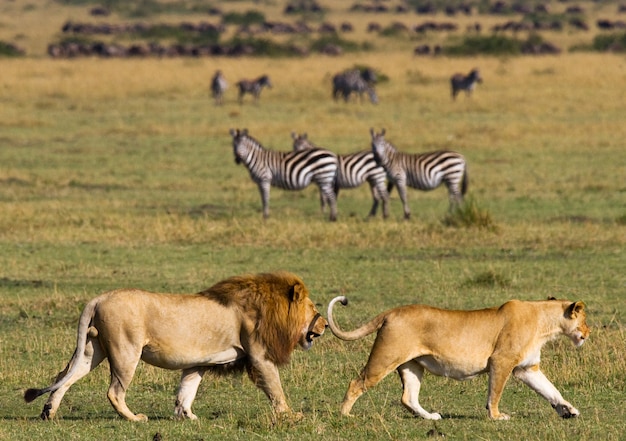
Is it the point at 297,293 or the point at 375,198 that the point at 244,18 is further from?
the point at 297,293

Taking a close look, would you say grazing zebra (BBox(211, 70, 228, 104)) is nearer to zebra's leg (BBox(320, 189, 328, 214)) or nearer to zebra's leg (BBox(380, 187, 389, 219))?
zebra's leg (BBox(320, 189, 328, 214))

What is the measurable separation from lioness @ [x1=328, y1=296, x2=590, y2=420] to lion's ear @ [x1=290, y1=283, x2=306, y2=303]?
0.18 m

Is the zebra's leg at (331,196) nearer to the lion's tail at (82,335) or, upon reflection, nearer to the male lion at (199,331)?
the male lion at (199,331)

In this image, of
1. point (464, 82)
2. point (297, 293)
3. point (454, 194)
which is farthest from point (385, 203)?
point (464, 82)

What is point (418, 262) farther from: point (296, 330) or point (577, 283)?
point (296, 330)

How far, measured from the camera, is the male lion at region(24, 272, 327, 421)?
21.1 feet

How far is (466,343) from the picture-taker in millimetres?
6594

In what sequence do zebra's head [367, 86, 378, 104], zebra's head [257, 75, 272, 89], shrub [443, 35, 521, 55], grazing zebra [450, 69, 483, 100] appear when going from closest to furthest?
zebra's head [367, 86, 378, 104] < grazing zebra [450, 69, 483, 100] < zebra's head [257, 75, 272, 89] < shrub [443, 35, 521, 55]

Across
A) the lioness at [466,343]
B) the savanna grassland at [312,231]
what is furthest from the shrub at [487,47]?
the lioness at [466,343]

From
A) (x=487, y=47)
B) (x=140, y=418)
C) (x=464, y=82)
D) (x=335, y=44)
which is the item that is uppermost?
(x=140, y=418)

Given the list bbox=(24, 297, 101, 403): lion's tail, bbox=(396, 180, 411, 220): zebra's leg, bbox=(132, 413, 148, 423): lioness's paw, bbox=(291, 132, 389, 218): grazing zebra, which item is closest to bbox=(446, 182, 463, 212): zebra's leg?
bbox=(396, 180, 411, 220): zebra's leg

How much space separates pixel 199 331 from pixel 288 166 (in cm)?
1032

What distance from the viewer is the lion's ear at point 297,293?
6574 mm

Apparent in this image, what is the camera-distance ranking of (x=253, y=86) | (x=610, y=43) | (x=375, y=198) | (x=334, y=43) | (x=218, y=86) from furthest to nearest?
(x=334, y=43) < (x=610, y=43) < (x=253, y=86) < (x=218, y=86) < (x=375, y=198)
